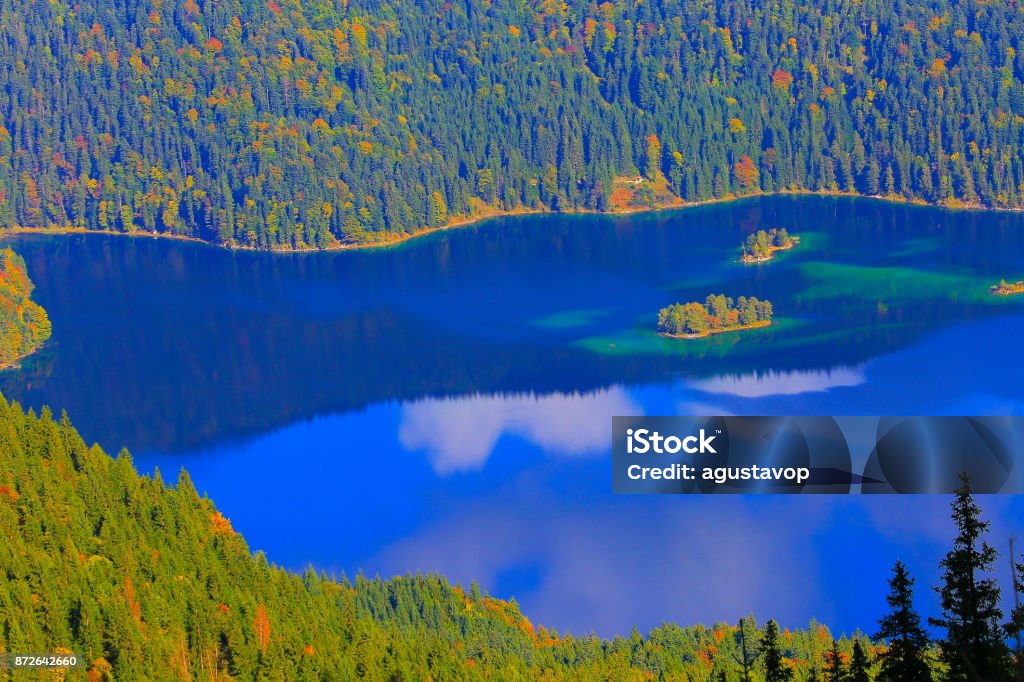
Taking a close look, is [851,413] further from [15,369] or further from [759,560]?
[15,369]

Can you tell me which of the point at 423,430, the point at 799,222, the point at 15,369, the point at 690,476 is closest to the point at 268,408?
the point at 423,430

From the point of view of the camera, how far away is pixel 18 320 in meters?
140

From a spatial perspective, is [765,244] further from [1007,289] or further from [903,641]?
[903,641]

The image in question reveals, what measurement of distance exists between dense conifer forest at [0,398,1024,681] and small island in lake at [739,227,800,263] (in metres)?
79.9

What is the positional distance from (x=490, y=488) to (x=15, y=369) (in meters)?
50.8

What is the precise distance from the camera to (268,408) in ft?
397

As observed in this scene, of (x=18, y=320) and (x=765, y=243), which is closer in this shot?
(x=18, y=320)

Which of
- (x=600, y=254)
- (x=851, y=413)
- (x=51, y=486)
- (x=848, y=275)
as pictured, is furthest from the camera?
(x=600, y=254)

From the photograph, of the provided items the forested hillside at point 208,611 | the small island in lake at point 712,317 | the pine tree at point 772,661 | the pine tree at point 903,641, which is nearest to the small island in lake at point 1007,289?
the small island in lake at point 712,317

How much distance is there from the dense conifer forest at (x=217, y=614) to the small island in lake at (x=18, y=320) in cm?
5944

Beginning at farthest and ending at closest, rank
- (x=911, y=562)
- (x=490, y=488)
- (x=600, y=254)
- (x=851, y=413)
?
(x=600, y=254) < (x=851, y=413) < (x=490, y=488) < (x=911, y=562)

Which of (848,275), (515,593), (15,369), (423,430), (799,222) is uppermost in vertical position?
(799,222)

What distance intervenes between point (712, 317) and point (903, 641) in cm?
9563

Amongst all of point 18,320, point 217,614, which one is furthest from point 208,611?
point 18,320
